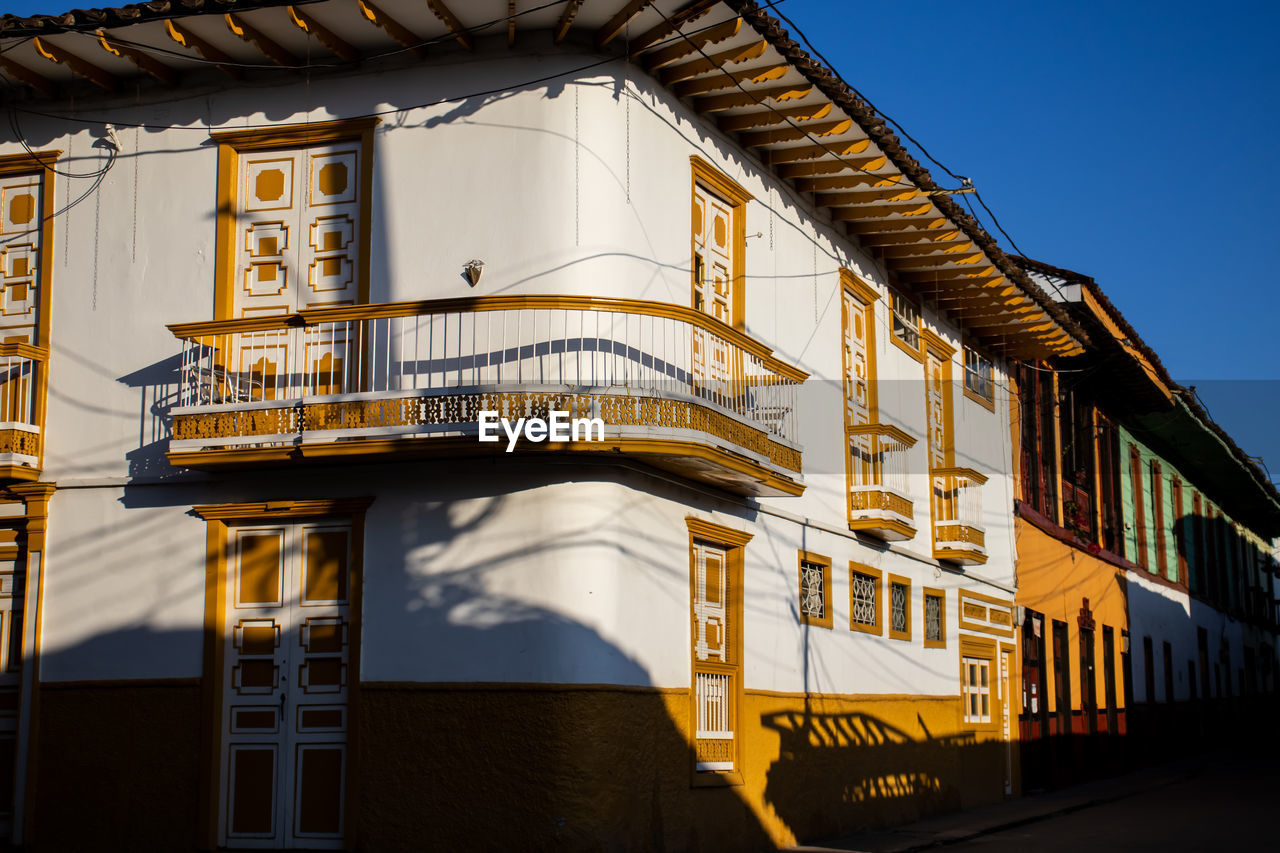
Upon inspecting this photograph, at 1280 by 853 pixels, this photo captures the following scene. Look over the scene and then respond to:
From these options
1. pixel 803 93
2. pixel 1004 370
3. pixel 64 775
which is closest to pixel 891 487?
pixel 803 93

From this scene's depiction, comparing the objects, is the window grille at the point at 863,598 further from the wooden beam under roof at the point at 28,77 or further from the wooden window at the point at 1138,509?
the wooden window at the point at 1138,509

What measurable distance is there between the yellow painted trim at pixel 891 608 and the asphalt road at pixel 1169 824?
90.9 inches

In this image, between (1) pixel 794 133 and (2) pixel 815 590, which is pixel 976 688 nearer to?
(2) pixel 815 590

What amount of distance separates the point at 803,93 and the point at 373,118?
12.0 feet

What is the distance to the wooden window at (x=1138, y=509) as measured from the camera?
28688mm

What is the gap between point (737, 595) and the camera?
1254 centimetres

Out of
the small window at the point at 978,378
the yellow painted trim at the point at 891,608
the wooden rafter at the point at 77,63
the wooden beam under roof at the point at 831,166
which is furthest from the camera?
the small window at the point at 978,378

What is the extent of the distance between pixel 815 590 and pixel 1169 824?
4711 millimetres

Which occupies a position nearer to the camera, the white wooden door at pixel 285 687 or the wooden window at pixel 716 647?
the white wooden door at pixel 285 687

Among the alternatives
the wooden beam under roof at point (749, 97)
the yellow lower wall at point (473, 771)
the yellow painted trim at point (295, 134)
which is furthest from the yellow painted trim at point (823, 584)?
the yellow painted trim at point (295, 134)

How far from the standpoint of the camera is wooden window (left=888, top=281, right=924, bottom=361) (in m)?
17.2

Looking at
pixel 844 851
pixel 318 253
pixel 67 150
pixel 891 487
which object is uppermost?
pixel 67 150

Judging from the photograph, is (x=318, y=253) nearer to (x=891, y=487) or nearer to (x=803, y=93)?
(x=803, y=93)

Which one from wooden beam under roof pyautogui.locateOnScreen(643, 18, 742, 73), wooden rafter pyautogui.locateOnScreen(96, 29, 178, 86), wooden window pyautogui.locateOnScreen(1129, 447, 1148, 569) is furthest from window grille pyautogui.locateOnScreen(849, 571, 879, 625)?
wooden window pyautogui.locateOnScreen(1129, 447, 1148, 569)
